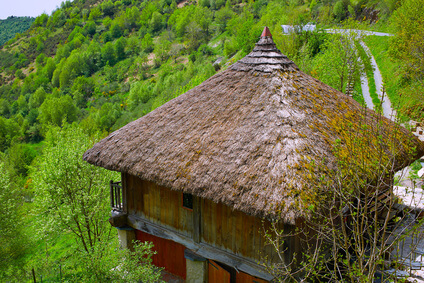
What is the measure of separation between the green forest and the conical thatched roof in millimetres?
2002

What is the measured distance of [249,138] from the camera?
7.71 meters

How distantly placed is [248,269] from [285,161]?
9.92 feet

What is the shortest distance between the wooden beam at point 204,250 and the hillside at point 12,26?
15411 centimetres

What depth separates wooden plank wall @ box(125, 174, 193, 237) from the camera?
9.39 meters

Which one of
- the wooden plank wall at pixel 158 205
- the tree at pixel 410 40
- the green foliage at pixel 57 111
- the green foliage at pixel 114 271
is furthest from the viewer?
the green foliage at pixel 57 111

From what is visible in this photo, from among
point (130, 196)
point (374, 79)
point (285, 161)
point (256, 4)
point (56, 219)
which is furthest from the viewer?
point (256, 4)

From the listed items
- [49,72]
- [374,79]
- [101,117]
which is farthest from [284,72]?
[49,72]

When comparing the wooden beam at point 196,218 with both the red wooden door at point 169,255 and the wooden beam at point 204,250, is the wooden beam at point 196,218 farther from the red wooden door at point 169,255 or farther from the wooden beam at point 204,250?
the red wooden door at point 169,255

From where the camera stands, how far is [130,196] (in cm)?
1059

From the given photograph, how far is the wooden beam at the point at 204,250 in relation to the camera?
8.03 m

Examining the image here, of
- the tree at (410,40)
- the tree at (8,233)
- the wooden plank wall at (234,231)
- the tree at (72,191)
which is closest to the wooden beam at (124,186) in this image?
the wooden plank wall at (234,231)

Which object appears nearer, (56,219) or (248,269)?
(248,269)

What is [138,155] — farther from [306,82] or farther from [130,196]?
[306,82]

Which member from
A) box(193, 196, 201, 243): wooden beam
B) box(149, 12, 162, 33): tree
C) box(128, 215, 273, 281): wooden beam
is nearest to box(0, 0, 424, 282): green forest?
box(149, 12, 162, 33): tree
